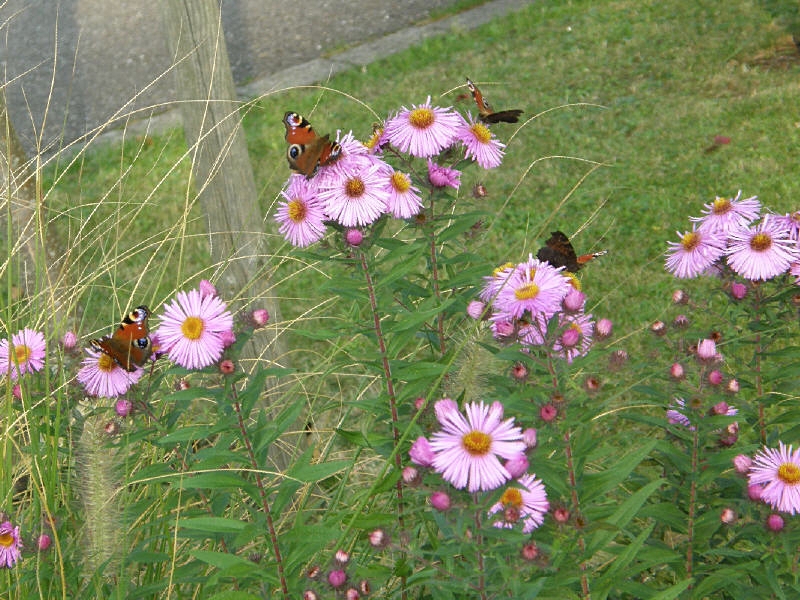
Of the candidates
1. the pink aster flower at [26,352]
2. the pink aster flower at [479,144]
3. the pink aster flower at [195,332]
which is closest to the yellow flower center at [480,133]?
the pink aster flower at [479,144]

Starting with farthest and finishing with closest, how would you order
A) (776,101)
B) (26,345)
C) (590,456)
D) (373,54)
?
(373,54) → (776,101) → (26,345) → (590,456)

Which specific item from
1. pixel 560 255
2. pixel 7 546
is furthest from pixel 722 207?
pixel 7 546

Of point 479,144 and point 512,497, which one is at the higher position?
point 479,144

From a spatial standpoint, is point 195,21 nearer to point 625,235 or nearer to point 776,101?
point 625,235

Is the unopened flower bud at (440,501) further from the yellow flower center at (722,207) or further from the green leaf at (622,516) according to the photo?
the yellow flower center at (722,207)

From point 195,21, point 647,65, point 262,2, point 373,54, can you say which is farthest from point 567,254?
point 262,2

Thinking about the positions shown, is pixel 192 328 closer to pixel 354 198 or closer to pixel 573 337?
pixel 354 198

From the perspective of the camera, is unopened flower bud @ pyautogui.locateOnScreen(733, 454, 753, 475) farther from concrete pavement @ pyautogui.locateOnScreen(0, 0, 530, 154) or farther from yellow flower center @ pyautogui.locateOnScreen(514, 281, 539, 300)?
concrete pavement @ pyautogui.locateOnScreen(0, 0, 530, 154)
